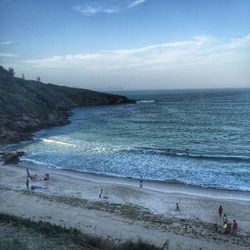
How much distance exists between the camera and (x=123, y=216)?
24.1m

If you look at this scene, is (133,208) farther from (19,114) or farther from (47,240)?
(19,114)

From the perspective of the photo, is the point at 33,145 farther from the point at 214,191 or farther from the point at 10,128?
the point at 214,191

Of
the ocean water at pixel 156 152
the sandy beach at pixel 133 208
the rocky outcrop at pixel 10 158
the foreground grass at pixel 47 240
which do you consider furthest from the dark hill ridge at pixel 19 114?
the foreground grass at pixel 47 240

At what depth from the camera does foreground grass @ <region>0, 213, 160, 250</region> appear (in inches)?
640

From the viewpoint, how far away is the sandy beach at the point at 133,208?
21.0 meters

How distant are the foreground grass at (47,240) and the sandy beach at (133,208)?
291 cm

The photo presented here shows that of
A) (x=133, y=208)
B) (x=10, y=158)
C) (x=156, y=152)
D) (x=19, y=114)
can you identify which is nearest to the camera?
(x=133, y=208)

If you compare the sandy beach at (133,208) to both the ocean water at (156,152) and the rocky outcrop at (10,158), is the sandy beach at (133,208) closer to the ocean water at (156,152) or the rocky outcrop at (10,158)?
the ocean water at (156,152)

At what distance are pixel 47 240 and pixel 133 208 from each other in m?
9.98

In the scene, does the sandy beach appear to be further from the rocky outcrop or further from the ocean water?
the rocky outcrop

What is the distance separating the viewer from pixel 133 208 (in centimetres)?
2603

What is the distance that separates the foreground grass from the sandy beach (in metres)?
2.91

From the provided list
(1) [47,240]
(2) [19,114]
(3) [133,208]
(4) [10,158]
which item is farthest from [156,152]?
(2) [19,114]

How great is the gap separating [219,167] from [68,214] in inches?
763
